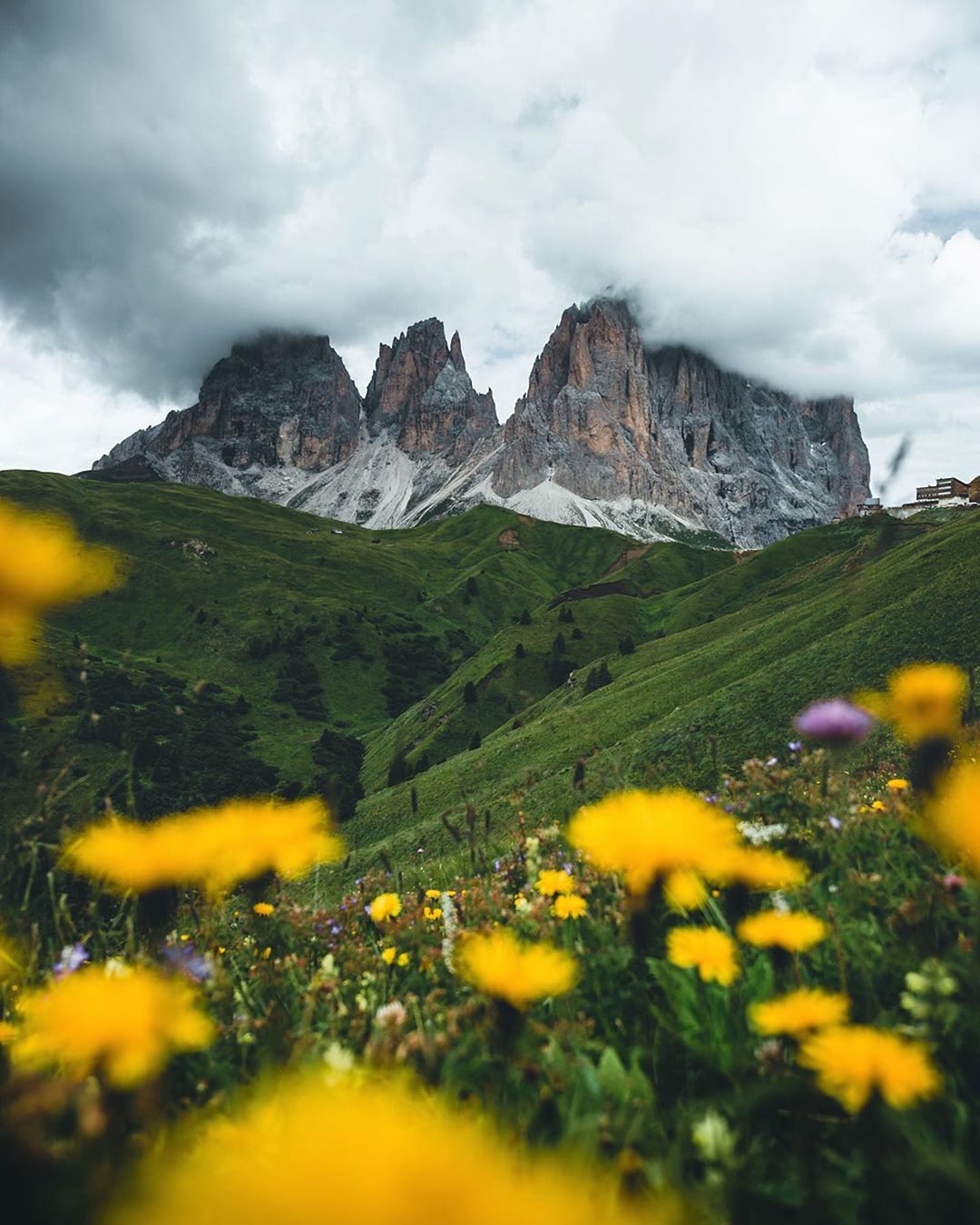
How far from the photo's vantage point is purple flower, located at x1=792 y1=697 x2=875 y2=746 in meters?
3.52

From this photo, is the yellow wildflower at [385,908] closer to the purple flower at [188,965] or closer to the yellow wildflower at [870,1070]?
the purple flower at [188,965]

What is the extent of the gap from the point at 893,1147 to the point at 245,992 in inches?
121

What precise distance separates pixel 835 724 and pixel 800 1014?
153cm

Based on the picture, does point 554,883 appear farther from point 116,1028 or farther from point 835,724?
point 116,1028

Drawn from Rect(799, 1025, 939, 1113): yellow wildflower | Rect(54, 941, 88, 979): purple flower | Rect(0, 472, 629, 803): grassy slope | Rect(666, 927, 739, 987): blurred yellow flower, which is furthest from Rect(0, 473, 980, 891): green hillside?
Rect(799, 1025, 939, 1113): yellow wildflower

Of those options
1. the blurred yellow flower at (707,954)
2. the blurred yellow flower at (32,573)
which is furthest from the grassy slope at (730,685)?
the blurred yellow flower at (32,573)

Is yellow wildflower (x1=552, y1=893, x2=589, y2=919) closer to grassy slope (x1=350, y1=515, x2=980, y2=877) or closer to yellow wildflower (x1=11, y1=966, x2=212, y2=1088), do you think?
yellow wildflower (x1=11, y1=966, x2=212, y2=1088)

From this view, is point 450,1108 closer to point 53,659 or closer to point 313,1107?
point 313,1107

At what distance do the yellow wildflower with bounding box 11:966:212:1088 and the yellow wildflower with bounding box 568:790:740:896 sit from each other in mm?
1802

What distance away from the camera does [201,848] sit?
Result: 3.33 metres


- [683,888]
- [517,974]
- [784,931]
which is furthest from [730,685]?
[517,974]

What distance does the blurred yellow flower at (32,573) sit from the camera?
234cm

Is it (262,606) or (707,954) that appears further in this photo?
(262,606)

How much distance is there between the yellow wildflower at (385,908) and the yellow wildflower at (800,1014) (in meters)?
2.62
